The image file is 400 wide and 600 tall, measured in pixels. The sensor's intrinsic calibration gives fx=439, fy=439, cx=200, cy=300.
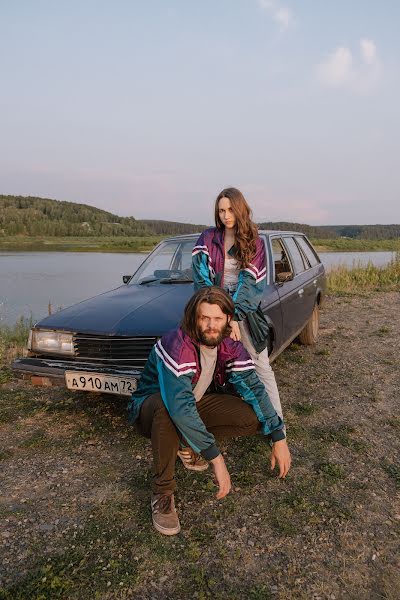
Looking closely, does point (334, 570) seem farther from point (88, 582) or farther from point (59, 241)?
point (59, 241)

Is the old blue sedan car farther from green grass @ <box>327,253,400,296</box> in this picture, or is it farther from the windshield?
green grass @ <box>327,253,400,296</box>

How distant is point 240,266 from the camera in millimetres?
3318

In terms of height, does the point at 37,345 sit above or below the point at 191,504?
above

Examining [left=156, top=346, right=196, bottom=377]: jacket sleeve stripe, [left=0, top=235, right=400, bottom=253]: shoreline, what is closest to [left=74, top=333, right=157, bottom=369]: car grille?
[left=156, top=346, right=196, bottom=377]: jacket sleeve stripe

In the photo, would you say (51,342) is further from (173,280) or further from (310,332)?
(310,332)

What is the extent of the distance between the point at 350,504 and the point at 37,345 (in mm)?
2710

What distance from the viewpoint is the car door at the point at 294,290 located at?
15.8ft

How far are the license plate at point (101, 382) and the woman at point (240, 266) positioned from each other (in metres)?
0.90

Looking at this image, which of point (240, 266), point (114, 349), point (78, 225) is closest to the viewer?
point (240, 266)

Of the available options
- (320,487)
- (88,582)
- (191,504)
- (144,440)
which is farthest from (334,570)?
(144,440)

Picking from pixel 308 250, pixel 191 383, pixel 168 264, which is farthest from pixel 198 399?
pixel 308 250

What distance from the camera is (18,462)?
3.22 metres

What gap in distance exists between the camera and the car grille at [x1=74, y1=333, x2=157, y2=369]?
343 centimetres

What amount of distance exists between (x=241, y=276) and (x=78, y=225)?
6171 cm
